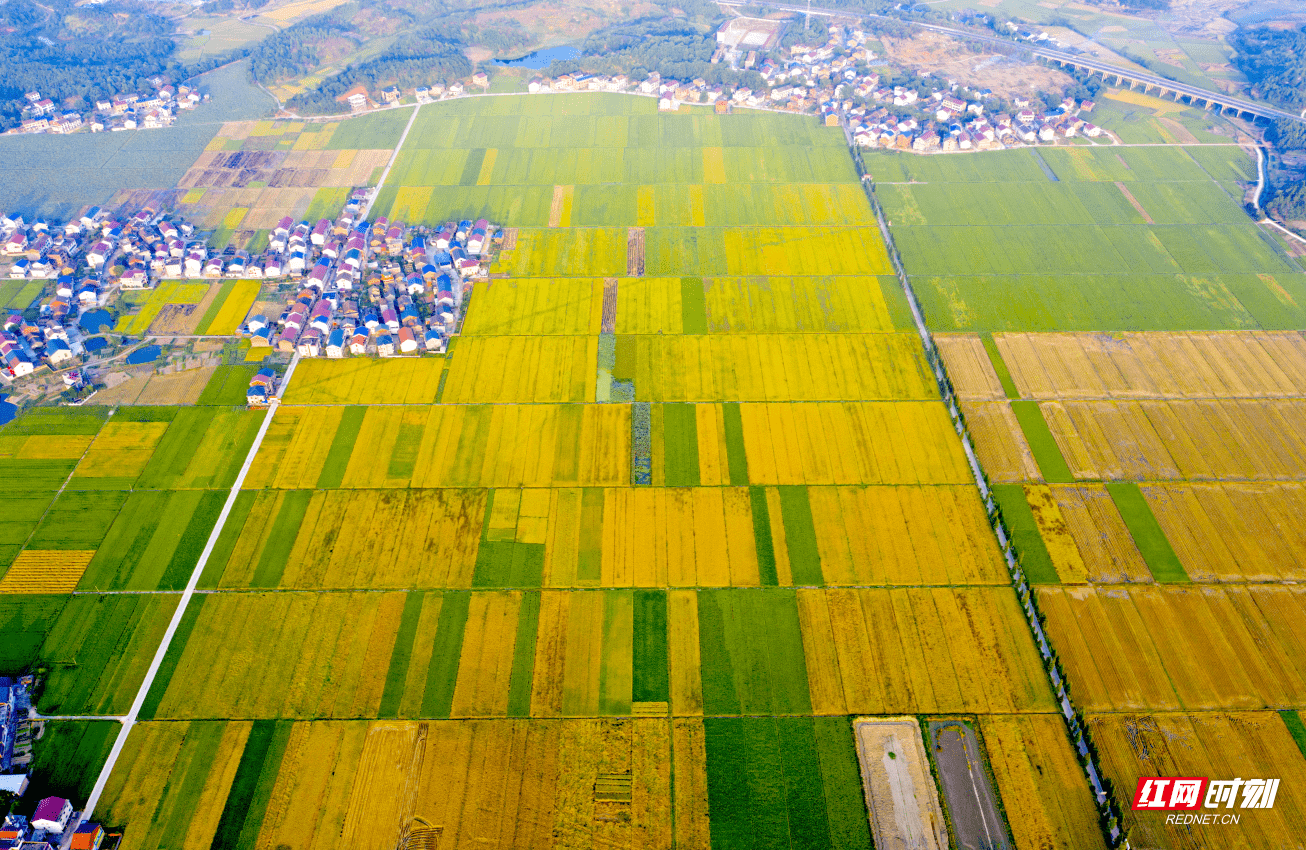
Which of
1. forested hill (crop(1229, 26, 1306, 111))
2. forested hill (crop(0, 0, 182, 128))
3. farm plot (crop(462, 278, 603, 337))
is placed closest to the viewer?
farm plot (crop(462, 278, 603, 337))

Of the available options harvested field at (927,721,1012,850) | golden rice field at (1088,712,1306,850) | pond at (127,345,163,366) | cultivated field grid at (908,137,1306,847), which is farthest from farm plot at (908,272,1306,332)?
pond at (127,345,163,366)

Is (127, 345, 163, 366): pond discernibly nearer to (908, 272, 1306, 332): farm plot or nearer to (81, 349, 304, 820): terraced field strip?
(81, 349, 304, 820): terraced field strip

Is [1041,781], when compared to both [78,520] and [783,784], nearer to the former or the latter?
[783,784]

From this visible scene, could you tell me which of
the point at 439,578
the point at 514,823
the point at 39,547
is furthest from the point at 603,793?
the point at 39,547

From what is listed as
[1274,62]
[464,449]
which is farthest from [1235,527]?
[1274,62]

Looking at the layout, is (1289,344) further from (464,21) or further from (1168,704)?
(464,21)
